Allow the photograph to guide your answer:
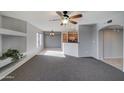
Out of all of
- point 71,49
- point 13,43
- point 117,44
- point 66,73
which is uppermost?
point 13,43

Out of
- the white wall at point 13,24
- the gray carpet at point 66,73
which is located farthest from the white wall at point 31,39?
the gray carpet at point 66,73

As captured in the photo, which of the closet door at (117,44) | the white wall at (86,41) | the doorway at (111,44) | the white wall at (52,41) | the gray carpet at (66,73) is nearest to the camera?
the gray carpet at (66,73)

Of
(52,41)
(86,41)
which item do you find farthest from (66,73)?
(52,41)

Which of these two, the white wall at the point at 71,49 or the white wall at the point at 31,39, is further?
the white wall at the point at 71,49

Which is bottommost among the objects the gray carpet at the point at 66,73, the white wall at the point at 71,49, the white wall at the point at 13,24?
the gray carpet at the point at 66,73

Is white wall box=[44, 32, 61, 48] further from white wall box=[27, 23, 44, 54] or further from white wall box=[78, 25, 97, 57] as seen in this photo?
white wall box=[78, 25, 97, 57]

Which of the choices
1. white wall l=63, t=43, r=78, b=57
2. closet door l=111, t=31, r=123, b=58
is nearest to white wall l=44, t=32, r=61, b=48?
white wall l=63, t=43, r=78, b=57

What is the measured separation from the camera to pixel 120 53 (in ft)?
24.5

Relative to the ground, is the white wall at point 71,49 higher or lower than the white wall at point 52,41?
lower

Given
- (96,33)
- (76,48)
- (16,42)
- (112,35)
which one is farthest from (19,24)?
(112,35)

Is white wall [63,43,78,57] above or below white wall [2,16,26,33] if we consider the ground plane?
below

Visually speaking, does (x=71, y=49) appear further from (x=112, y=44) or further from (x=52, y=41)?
(x=52, y=41)

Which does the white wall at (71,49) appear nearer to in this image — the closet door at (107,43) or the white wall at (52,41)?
the closet door at (107,43)

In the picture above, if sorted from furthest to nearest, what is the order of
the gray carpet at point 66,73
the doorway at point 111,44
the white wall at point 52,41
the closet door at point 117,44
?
the white wall at point 52,41 < the closet door at point 117,44 < the doorway at point 111,44 < the gray carpet at point 66,73
